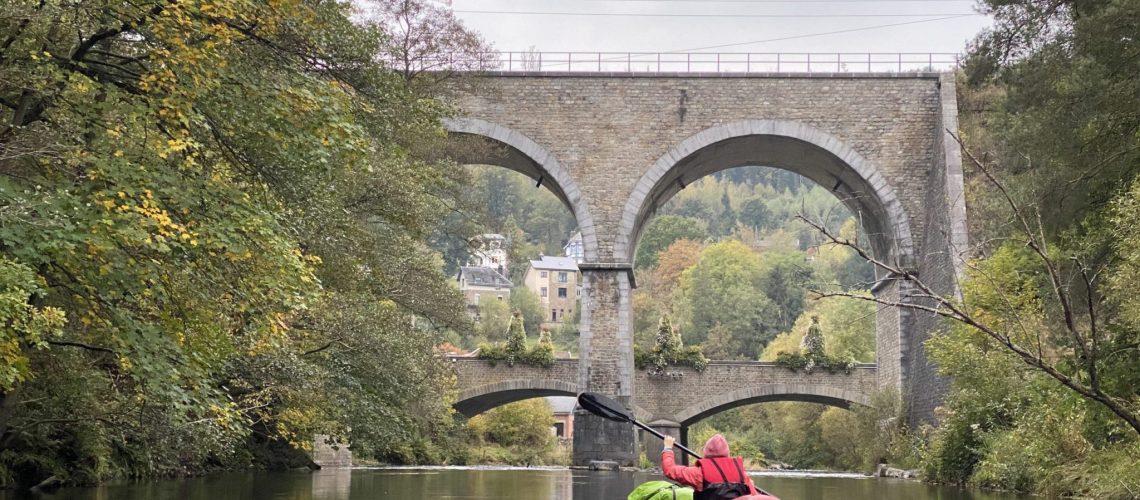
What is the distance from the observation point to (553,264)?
102 meters

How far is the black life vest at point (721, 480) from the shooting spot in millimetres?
7863

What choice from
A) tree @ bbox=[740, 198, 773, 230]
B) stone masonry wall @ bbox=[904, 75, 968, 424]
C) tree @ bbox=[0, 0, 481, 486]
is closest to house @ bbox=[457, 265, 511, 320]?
tree @ bbox=[740, 198, 773, 230]

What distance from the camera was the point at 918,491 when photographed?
57.0ft

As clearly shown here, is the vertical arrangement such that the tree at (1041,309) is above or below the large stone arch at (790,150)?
below

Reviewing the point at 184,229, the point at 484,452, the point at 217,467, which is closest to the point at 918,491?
the point at 217,467

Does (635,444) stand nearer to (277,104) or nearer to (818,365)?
(818,365)

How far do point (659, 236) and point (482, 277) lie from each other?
1892 centimetres

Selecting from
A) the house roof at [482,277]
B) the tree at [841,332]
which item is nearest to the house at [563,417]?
the tree at [841,332]

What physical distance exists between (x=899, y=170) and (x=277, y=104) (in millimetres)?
19276

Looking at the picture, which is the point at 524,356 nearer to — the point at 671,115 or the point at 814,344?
the point at 814,344

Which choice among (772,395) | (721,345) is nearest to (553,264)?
(721,345)

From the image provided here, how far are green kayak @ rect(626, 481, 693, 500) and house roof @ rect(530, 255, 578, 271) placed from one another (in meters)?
91.7

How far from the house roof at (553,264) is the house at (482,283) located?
2.85 m

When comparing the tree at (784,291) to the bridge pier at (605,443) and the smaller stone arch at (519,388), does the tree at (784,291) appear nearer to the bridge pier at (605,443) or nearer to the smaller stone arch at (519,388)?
the smaller stone arch at (519,388)
